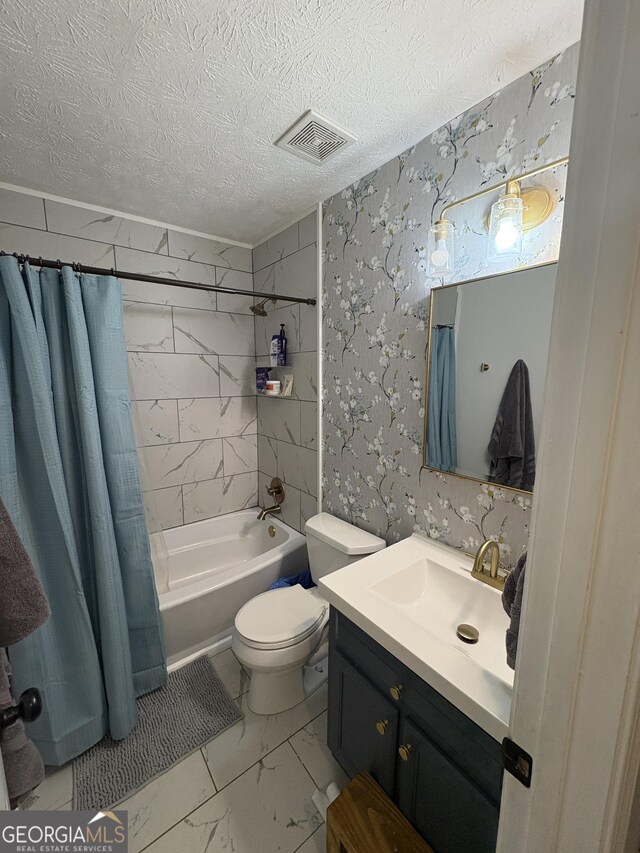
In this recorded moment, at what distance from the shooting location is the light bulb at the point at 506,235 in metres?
1.04

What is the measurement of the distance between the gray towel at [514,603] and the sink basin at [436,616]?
Result: 4.4 inches

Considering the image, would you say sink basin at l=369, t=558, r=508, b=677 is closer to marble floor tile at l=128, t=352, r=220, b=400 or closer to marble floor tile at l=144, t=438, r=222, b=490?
marble floor tile at l=144, t=438, r=222, b=490

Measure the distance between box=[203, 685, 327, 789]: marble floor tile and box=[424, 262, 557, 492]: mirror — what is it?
1.28 meters

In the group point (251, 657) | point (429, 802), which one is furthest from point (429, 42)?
point (251, 657)

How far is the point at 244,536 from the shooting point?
2.52 metres

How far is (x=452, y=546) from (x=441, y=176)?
1.40m

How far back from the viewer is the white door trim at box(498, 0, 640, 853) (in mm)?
352

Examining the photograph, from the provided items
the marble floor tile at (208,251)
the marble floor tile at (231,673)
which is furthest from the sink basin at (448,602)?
the marble floor tile at (208,251)

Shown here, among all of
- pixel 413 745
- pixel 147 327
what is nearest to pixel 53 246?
pixel 147 327

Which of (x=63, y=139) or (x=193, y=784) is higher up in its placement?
(x=63, y=139)

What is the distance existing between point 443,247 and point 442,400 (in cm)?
55

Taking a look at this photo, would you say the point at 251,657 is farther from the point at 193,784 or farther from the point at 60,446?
the point at 60,446

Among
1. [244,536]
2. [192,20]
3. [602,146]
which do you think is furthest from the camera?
[244,536]

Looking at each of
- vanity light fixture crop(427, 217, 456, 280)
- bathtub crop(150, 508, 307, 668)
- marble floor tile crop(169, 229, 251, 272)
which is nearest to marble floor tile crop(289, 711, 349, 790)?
bathtub crop(150, 508, 307, 668)
